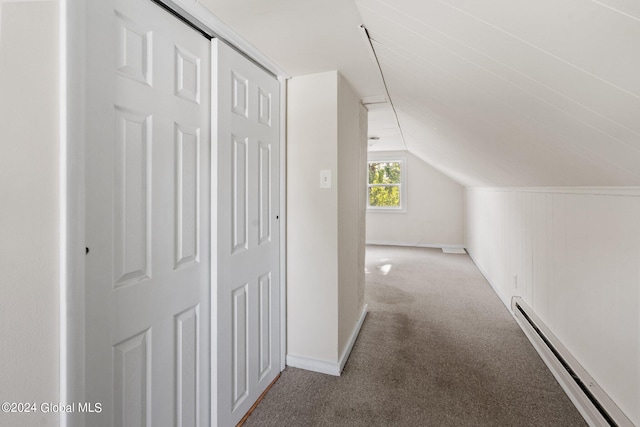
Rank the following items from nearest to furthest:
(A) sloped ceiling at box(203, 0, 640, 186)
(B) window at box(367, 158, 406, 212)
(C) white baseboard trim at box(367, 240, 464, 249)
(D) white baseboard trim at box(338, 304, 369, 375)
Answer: (A) sloped ceiling at box(203, 0, 640, 186) → (D) white baseboard trim at box(338, 304, 369, 375) → (C) white baseboard trim at box(367, 240, 464, 249) → (B) window at box(367, 158, 406, 212)

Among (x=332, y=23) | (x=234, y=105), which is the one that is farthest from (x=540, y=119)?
(x=234, y=105)

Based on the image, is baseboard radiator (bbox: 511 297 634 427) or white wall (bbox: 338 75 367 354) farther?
white wall (bbox: 338 75 367 354)

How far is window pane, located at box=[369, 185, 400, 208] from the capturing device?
664cm

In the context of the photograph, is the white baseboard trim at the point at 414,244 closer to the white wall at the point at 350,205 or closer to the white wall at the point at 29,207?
the white wall at the point at 350,205

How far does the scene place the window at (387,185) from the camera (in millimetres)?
6570

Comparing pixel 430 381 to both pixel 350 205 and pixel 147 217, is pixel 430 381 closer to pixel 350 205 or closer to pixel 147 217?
pixel 350 205

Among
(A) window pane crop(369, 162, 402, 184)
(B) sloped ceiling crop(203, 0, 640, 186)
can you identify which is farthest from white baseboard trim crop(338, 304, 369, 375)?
(A) window pane crop(369, 162, 402, 184)

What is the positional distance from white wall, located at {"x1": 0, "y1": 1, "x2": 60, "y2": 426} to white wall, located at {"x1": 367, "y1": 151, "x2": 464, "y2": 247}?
6.26 meters

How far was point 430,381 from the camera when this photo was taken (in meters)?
1.89

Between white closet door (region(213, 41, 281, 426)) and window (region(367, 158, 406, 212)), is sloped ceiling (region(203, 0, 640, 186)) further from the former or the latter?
window (region(367, 158, 406, 212))

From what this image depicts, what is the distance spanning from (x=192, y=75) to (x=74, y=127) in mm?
613

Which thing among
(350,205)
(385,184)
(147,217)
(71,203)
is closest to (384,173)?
(385,184)

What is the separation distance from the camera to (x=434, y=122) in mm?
2307

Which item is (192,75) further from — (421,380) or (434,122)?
(421,380)
